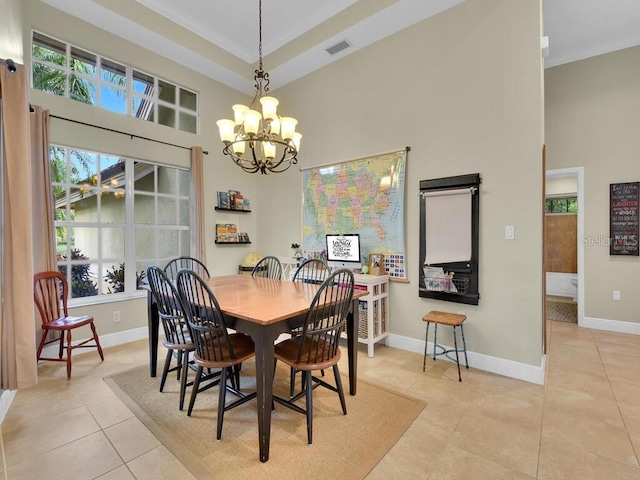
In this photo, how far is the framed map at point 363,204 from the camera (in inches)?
133

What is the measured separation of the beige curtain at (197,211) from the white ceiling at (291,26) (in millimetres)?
1299

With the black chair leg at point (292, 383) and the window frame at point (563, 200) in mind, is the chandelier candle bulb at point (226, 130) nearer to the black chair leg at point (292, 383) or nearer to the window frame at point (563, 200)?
the black chair leg at point (292, 383)

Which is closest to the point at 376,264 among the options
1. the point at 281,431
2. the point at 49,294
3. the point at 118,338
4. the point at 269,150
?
the point at 269,150

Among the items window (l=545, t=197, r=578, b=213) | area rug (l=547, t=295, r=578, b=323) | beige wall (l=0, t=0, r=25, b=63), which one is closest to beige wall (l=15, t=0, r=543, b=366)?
beige wall (l=0, t=0, r=25, b=63)

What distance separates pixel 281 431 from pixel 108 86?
4.03 metres

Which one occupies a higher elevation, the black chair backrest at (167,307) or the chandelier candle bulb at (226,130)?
the chandelier candle bulb at (226,130)

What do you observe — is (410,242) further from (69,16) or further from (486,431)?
(69,16)

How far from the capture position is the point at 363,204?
3662 mm

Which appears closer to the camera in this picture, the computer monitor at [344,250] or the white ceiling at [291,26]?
the white ceiling at [291,26]

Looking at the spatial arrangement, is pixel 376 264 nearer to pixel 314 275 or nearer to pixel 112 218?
pixel 314 275

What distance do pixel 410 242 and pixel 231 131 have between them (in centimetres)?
214

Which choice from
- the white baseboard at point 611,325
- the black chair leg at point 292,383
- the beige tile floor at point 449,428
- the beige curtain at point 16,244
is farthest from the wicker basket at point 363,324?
the white baseboard at point 611,325

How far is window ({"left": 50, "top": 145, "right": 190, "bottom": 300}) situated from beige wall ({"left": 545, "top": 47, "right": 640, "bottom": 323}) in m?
5.34

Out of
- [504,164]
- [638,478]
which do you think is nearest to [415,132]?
[504,164]
